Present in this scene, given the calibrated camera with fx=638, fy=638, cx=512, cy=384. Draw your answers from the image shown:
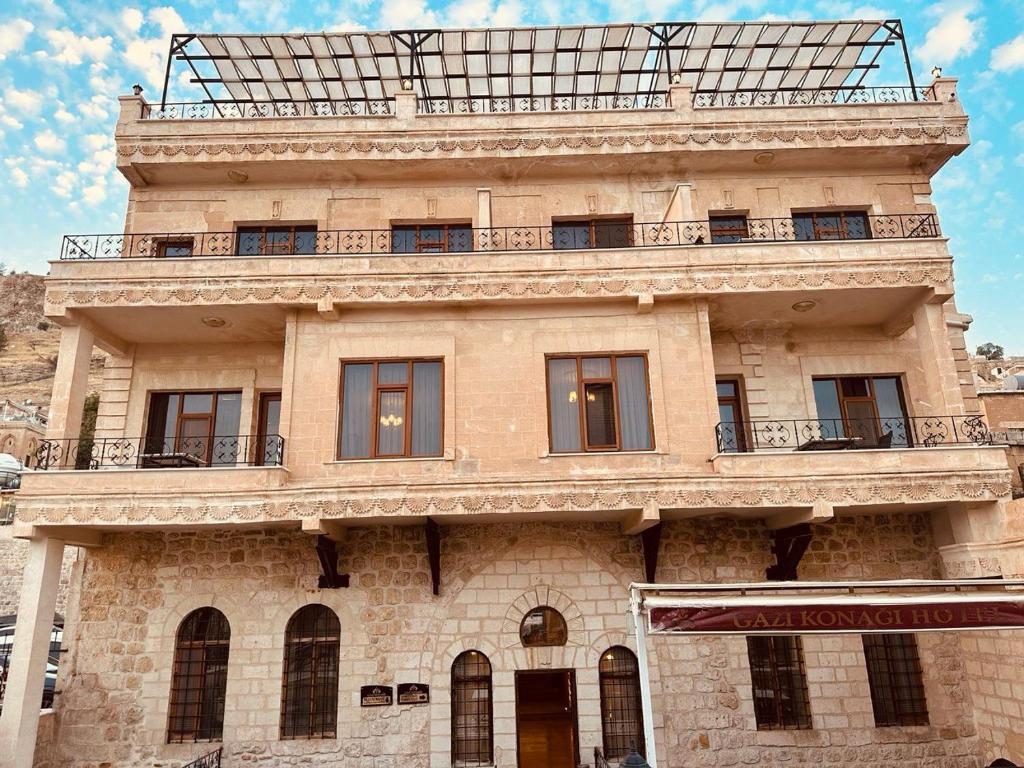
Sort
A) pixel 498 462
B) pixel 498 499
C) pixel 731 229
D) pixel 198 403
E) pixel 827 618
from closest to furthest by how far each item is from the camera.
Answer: pixel 827 618 → pixel 498 499 → pixel 498 462 → pixel 198 403 → pixel 731 229

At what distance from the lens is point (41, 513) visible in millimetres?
9656

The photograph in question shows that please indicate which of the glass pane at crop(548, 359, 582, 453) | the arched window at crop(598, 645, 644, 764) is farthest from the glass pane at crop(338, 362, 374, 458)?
the arched window at crop(598, 645, 644, 764)

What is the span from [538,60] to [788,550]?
1124 cm

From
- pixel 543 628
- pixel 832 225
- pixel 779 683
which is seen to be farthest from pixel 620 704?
pixel 832 225

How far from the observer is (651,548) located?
10.4 m

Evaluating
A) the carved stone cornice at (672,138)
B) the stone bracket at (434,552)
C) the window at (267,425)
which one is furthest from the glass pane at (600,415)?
the window at (267,425)

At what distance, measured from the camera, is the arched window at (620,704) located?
33.2 feet

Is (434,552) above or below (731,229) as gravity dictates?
below

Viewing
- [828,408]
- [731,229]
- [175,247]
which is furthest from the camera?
[731,229]

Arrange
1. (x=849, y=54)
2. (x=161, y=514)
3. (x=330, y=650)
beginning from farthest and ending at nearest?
(x=849, y=54) < (x=330, y=650) < (x=161, y=514)

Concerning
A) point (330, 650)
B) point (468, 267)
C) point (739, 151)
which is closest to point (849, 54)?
point (739, 151)

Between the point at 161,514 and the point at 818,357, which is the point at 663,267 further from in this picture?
the point at 161,514

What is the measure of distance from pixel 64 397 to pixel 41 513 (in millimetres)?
1807

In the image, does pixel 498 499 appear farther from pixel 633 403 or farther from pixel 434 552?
pixel 633 403
